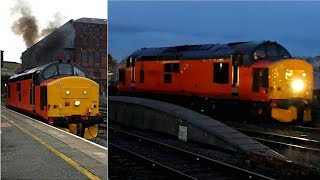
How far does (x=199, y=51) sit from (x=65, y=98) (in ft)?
5.44

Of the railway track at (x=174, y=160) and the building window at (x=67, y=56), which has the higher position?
the building window at (x=67, y=56)

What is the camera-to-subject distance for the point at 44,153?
4.03 meters

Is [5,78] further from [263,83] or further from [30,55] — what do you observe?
[263,83]

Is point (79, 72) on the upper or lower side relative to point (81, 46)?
lower

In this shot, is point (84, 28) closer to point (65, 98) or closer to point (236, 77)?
point (65, 98)

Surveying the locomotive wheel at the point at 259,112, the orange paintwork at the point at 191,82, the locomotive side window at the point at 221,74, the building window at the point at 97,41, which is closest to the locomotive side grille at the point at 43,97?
the orange paintwork at the point at 191,82

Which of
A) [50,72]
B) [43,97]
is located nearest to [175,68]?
[50,72]

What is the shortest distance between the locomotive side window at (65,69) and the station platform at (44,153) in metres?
0.69

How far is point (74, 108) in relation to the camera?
14.0ft

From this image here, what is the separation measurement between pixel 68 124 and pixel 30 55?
0.96m

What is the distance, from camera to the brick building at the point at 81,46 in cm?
292

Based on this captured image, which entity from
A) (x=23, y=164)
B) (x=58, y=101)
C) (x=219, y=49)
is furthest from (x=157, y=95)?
(x=23, y=164)

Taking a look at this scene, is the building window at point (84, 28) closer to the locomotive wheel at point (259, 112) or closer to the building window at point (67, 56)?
the building window at point (67, 56)

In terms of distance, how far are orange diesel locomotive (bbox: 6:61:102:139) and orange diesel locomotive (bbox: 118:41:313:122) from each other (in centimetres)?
65
